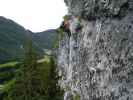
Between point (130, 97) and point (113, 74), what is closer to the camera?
point (130, 97)

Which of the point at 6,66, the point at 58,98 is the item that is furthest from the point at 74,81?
the point at 6,66

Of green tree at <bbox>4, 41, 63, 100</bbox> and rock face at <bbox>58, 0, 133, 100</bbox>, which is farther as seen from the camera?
green tree at <bbox>4, 41, 63, 100</bbox>

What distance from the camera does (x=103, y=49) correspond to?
34.2 meters

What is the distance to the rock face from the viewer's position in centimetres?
3047

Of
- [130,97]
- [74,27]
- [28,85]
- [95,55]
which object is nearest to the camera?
[130,97]

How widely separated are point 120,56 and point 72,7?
37.4 ft

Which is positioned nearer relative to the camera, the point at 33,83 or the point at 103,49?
the point at 103,49

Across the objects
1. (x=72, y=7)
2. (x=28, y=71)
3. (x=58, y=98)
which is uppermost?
(x=72, y=7)

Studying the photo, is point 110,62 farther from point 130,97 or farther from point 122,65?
point 130,97

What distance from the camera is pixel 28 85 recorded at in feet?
154

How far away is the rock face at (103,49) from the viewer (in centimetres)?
3047

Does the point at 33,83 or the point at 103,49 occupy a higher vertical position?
the point at 103,49

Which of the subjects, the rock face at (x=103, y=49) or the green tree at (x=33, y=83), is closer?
the rock face at (x=103, y=49)

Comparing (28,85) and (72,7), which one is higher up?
(72,7)
